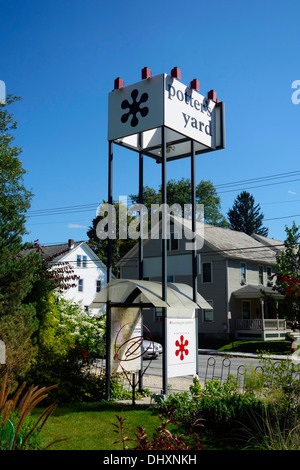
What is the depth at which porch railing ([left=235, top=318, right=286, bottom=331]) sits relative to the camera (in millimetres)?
33375

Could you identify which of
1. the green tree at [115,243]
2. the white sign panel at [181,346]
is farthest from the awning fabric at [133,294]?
the green tree at [115,243]

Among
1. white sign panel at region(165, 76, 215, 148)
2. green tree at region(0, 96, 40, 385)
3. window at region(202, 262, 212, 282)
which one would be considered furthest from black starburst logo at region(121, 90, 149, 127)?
window at region(202, 262, 212, 282)

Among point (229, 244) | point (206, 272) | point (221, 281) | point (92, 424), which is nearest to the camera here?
point (92, 424)

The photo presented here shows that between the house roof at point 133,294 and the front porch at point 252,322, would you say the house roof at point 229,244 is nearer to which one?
the front porch at point 252,322

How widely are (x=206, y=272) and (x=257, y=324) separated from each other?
5.57 metres

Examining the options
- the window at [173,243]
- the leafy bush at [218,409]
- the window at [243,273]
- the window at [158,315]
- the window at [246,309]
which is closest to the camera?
the leafy bush at [218,409]

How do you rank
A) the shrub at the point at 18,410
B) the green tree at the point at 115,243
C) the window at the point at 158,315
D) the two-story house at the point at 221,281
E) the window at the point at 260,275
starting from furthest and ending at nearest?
the green tree at the point at 115,243, the window at the point at 260,275, the window at the point at 158,315, the two-story house at the point at 221,281, the shrub at the point at 18,410

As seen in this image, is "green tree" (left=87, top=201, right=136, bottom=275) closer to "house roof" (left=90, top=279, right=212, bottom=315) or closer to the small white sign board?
"house roof" (left=90, top=279, right=212, bottom=315)

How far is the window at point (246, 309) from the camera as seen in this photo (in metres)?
35.9

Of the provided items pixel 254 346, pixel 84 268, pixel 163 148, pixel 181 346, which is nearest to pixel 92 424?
pixel 181 346

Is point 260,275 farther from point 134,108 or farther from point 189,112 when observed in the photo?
point 134,108

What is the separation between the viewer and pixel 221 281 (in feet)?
113

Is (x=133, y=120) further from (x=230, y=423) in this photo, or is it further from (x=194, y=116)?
(x=230, y=423)

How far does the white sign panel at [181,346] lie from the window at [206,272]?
25142mm
